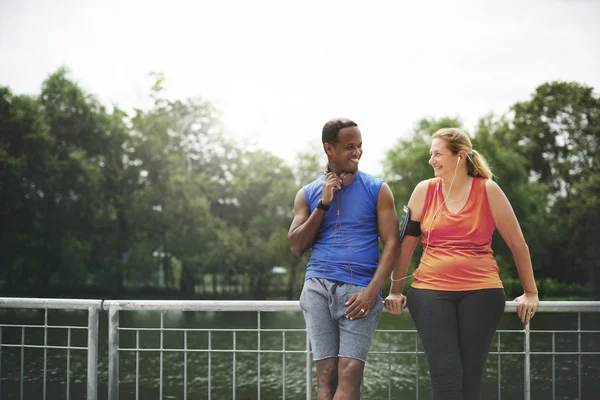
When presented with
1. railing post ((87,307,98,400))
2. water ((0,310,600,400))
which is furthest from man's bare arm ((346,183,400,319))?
water ((0,310,600,400))

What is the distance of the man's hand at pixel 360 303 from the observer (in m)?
3.02

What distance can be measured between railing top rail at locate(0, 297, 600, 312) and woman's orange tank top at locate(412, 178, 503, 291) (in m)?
0.64

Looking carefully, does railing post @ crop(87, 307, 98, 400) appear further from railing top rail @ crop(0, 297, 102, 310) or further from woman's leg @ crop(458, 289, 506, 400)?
woman's leg @ crop(458, 289, 506, 400)

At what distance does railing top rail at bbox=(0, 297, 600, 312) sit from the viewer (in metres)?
3.84

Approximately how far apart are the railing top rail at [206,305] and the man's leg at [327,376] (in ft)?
2.03

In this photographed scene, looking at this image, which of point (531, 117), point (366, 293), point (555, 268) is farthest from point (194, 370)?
point (531, 117)

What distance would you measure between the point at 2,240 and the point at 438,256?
102ft

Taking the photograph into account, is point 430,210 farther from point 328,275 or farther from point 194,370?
point 194,370

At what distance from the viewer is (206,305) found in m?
4.09

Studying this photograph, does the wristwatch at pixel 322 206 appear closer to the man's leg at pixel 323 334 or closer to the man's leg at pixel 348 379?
the man's leg at pixel 323 334

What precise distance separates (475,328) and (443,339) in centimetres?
16

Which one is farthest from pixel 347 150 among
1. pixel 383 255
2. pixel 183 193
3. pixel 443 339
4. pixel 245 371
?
pixel 183 193

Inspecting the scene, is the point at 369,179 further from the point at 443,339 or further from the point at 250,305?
the point at 250,305

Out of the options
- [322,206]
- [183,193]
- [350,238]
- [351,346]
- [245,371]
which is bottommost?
[245,371]
